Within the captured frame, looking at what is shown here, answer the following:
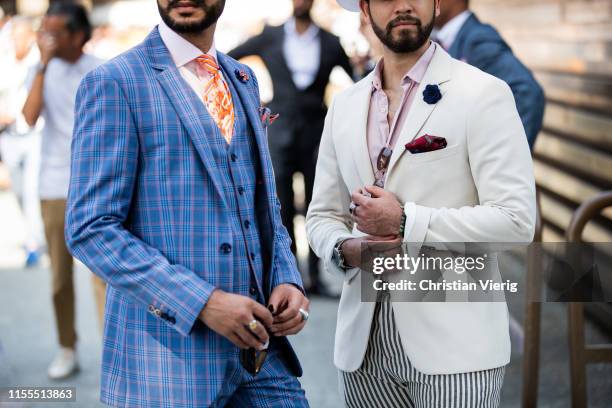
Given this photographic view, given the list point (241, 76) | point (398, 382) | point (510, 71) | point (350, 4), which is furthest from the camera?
point (510, 71)

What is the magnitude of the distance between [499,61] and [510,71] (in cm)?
8

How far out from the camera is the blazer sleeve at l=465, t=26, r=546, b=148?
4.72 m

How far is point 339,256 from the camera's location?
3035mm

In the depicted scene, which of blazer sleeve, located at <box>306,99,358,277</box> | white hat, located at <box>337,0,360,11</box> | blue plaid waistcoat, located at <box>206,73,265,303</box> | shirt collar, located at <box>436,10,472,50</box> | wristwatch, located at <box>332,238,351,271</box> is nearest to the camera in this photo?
blue plaid waistcoat, located at <box>206,73,265,303</box>

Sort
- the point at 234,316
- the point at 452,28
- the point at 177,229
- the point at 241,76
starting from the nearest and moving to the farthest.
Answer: the point at 234,316, the point at 177,229, the point at 241,76, the point at 452,28

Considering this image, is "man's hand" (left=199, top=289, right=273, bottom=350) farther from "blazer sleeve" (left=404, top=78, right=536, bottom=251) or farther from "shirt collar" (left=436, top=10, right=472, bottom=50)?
"shirt collar" (left=436, top=10, right=472, bottom=50)

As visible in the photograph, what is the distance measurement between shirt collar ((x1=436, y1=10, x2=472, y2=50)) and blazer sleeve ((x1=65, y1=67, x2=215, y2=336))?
9.56 ft

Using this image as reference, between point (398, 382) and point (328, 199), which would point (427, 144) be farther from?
point (398, 382)

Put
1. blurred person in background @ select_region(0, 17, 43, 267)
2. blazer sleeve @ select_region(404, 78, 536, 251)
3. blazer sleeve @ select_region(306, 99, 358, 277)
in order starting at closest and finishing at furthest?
blazer sleeve @ select_region(404, 78, 536, 251) → blazer sleeve @ select_region(306, 99, 358, 277) → blurred person in background @ select_region(0, 17, 43, 267)

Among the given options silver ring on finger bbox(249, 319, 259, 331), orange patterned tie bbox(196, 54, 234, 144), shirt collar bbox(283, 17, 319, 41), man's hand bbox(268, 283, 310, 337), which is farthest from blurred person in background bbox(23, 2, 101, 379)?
silver ring on finger bbox(249, 319, 259, 331)

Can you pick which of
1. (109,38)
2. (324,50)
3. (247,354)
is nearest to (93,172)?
(247,354)

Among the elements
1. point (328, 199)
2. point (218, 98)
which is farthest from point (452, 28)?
point (218, 98)

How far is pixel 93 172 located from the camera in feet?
8.34

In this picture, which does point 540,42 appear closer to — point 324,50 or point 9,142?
point 324,50
